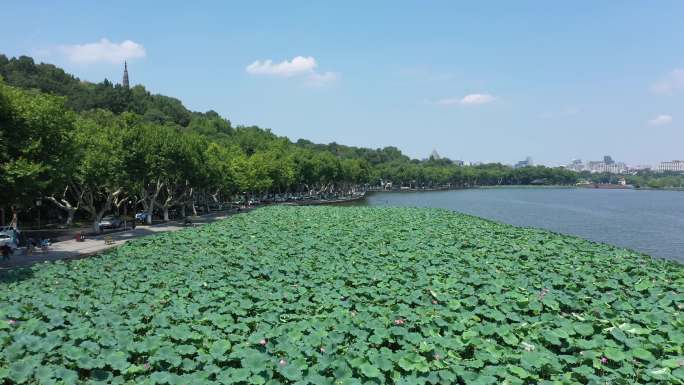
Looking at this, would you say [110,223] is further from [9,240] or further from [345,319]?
[345,319]

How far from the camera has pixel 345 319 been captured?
32.0ft

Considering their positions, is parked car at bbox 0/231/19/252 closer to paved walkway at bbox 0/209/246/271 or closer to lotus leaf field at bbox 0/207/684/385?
paved walkway at bbox 0/209/246/271

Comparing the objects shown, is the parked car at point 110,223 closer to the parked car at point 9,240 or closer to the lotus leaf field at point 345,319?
the parked car at point 9,240

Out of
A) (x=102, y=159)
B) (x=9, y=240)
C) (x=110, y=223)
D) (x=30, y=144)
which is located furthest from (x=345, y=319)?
(x=110, y=223)

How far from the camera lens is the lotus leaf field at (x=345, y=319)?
7.35 meters

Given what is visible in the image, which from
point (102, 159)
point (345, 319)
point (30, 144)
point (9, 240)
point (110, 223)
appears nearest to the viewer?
point (345, 319)

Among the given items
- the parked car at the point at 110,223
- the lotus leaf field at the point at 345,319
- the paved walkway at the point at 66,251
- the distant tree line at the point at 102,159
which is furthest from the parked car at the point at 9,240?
the lotus leaf field at the point at 345,319

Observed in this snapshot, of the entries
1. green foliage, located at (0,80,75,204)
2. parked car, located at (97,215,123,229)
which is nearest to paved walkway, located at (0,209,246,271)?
parked car, located at (97,215,123,229)

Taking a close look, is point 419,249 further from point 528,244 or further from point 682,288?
point 682,288

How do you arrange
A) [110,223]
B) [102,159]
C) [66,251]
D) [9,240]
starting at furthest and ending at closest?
[110,223] → [102,159] → [9,240] → [66,251]

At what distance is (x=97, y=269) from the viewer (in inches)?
610

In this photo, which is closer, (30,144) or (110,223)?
(30,144)

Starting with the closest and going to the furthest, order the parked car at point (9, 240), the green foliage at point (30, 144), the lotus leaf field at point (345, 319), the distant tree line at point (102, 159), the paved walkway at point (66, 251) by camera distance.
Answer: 1. the lotus leaf field at point (345, 319)
2. the green foliage at point (30, 144)
3. the distant tree line at point (102, 159)
4. the paved walkway at point (66, 251)
5. the parked car at point (9, 240)

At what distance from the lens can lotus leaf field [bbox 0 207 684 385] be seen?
7352 millimetres
